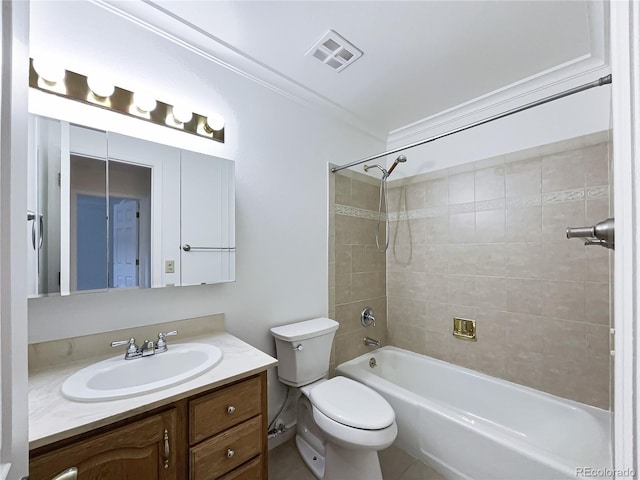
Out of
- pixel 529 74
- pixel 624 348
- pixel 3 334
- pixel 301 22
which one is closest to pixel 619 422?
pixel 624 348

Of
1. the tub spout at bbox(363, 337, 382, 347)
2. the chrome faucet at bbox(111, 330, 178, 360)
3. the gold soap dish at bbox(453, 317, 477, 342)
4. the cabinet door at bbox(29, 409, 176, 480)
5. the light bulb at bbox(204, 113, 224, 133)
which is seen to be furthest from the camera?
the tub spout at bbox(363, 337, 382, 347)

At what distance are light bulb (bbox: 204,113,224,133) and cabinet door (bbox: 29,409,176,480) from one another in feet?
4.45

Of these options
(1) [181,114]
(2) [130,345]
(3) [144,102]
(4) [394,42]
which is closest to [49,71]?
(3) [144,102]

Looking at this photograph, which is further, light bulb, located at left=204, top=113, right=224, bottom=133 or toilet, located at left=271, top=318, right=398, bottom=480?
light bulb, located at left=204, top=113, right=224, bottom=133

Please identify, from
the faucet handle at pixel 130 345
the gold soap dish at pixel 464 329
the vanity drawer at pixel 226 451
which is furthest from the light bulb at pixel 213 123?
the gold soap dish at pixel 464 329

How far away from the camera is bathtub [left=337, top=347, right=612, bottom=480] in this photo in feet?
3.91

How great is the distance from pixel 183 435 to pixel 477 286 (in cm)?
203

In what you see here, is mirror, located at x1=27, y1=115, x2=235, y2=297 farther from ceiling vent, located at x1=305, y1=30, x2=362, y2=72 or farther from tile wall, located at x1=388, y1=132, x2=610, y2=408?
tile wall, located at x1=388, y1=132, x2=610, y2=408

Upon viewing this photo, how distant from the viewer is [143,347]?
1.18 metres

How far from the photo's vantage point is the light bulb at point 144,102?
1.27 meters

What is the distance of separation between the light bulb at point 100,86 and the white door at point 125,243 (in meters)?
0.47

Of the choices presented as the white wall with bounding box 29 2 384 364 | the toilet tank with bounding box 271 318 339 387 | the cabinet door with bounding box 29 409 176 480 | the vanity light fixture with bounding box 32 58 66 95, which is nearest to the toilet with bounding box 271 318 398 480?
the toilet tank with bounding box 271 318 339 387

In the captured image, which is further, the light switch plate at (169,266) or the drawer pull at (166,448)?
the light switch plate at (169,266)

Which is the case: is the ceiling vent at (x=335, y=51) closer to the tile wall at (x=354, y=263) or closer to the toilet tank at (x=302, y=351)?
the tile wall at (x=354, y=263)
